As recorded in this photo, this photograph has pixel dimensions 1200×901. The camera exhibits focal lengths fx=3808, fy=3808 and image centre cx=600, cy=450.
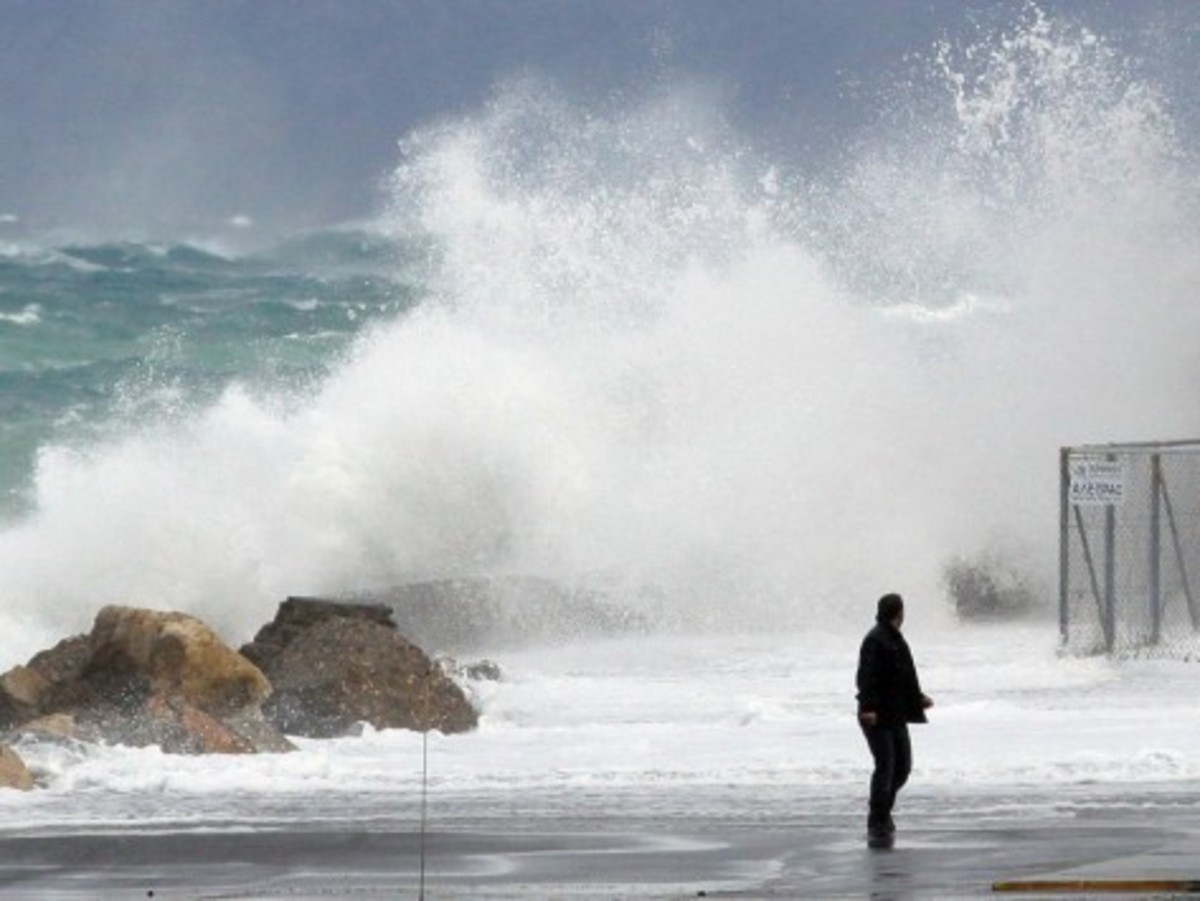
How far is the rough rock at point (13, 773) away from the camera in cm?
1908

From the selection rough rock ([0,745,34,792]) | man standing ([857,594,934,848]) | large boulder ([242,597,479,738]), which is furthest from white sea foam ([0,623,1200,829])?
man standing ([857,594,934,848])

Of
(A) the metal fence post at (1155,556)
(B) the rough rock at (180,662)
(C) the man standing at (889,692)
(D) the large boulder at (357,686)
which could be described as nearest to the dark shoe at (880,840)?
(C) the man standing at (889,692)

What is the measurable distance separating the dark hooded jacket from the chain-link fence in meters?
10.1

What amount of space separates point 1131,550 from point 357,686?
27.0 feet

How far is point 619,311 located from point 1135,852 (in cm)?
2807

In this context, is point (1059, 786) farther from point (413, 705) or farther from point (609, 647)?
point (609, 647)

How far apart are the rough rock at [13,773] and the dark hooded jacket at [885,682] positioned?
4.78m

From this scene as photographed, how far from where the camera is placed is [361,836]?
1675 cm

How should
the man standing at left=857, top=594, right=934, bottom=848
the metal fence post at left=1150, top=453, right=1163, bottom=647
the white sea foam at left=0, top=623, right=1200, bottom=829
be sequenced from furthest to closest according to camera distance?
the metal fence post at left=1150, top=453, right=1163, bottom=647 < the white sea foam at left=0, top=623, right=1200, bottom=829 < the man standing at left=857, top=594, right=934, bottom=848

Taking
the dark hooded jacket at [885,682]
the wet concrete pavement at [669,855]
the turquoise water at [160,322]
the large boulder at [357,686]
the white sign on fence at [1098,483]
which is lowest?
the wet concrete pavement at [669,855]

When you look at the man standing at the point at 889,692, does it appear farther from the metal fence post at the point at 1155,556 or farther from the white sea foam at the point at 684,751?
the metal fence post at the point at 1155,556

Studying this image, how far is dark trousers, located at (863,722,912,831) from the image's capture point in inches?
640

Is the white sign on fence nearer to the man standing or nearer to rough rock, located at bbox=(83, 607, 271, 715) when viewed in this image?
rough rock, located at bbox=(83, 607, 271, 715)

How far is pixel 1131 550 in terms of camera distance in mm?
28672
